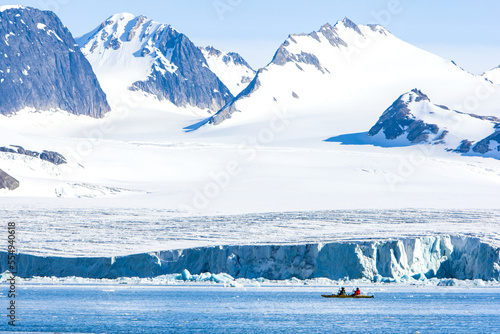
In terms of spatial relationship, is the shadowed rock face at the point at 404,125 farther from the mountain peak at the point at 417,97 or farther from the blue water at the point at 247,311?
the blue water at the point at 247,311

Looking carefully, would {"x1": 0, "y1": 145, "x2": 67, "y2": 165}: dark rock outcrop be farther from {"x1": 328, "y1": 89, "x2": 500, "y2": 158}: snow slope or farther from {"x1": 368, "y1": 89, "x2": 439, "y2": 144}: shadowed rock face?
{"x1": 368, "y1": 89, "x2": 439, "y2": 144}: shadowed rock face

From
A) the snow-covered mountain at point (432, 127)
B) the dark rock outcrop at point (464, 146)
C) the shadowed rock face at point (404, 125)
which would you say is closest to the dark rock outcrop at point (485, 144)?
the snow-covered mountain at point (432, 127)

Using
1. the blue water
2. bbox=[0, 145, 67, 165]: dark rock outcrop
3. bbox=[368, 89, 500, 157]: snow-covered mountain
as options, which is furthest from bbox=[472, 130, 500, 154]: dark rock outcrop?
the blue water

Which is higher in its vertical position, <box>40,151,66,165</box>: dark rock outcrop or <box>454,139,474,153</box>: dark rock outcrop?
<box>454,139,474,153</box>: dark rock outcrop

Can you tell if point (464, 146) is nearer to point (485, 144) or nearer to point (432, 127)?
point (485, 144)

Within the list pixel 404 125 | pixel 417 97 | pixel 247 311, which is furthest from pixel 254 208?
pixel 417 97

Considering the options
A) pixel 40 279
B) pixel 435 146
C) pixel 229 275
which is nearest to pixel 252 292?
pixel 229 275
